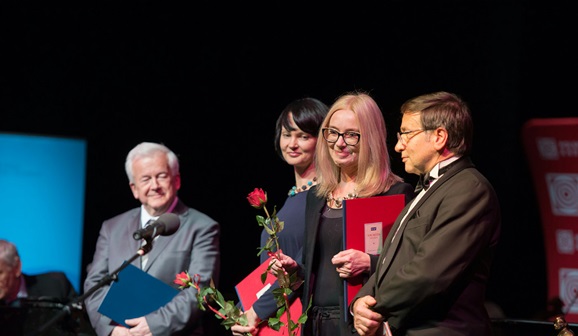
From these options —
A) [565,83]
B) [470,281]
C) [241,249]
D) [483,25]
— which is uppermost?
[483,25]

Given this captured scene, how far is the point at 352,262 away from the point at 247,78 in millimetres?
3586

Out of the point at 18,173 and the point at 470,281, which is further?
the point at 18,173

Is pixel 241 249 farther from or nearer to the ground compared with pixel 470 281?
nearer to the ground

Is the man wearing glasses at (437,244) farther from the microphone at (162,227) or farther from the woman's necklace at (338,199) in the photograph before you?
the microphone at (162,227)

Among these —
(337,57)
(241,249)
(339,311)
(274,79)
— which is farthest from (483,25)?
(339,311)

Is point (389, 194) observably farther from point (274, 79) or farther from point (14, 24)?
point (14, 24)

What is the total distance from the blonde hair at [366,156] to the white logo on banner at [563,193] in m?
2.93

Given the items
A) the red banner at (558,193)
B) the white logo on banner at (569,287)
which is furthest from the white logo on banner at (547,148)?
the white logo on banner at (569,287)

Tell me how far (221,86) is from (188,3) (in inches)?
26.5

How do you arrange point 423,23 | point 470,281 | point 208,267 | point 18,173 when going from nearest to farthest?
point 470,281
point 208,267
point 18,173
point 423,23

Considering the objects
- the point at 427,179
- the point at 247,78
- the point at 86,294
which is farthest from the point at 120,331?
the point at 247,78

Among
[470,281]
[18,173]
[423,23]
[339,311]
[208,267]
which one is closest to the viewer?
[470,281]

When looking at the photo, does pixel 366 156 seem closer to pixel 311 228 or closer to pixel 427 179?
pixel 311 228

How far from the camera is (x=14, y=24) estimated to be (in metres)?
6.00
